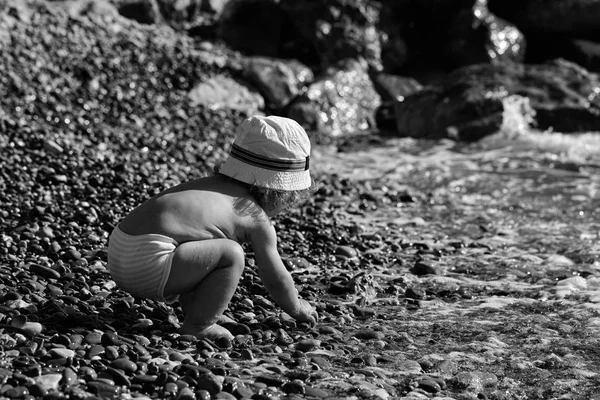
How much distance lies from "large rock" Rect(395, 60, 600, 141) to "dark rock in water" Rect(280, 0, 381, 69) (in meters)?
2.50

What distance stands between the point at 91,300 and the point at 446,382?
213cm

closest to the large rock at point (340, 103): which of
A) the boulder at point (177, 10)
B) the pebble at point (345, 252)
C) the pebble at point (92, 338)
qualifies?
the boulder at point (177, 10)

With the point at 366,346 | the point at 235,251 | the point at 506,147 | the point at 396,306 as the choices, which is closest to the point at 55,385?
the point at 235,251

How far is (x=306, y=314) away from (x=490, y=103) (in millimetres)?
10583

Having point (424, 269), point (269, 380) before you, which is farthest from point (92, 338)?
point (424, 269)

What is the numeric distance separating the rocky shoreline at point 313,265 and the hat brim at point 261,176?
33.0 inches

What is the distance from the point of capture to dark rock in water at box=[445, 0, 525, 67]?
18.5 metres

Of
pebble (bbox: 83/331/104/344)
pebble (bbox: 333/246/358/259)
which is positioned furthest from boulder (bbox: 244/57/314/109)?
pebble (bbox: 83/331/104/344)

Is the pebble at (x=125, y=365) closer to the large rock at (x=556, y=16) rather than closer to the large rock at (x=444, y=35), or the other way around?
the large rock at (x=444, y=35)

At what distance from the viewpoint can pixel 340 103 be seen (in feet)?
51.2

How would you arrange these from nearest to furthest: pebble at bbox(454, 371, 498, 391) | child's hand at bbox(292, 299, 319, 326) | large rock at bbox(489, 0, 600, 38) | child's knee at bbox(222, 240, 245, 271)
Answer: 1. pebble at bbox(454, 371, 498, 391)
2. child's knee at bbox(222, 240, 245, 271)
3. child's hand at bbox(292, 299, 319, 326)
4. large rock at bbox(489, 0, 600, 38)

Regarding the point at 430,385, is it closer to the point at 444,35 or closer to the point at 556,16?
the point at 444,35

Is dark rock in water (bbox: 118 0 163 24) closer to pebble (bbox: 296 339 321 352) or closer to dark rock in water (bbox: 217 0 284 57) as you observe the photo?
dark rock in water (bbox: 217 0 284 57)

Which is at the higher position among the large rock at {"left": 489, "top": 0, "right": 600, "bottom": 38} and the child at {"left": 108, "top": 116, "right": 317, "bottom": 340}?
the large rock at {"left": 489, "top": 0, "right": 600, "bottom": 38}
